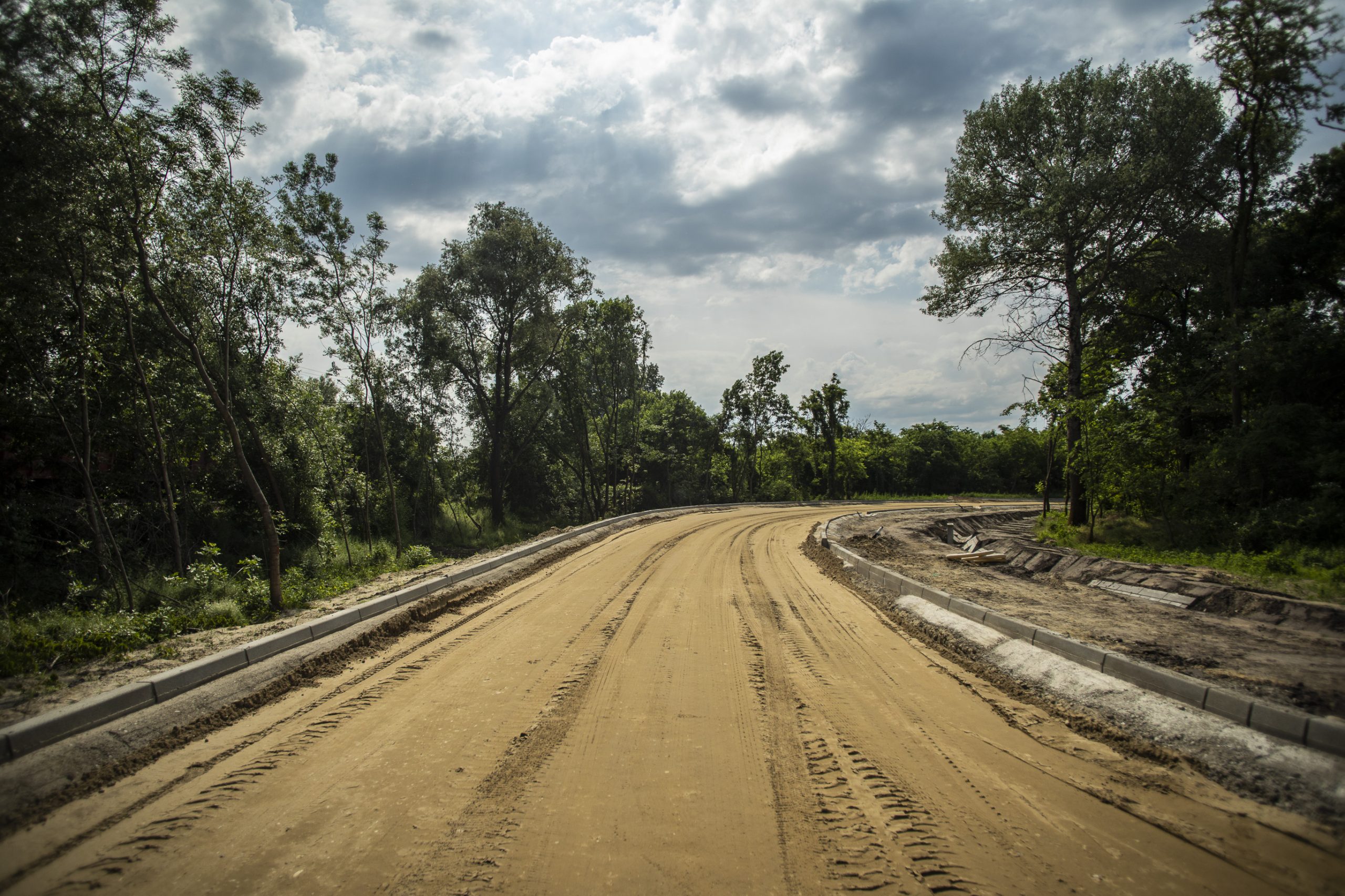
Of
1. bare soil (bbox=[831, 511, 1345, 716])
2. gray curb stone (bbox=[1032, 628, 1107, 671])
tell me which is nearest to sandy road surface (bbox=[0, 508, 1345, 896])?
gray curb stone (bbox=[1032, 628, 1107, 671])

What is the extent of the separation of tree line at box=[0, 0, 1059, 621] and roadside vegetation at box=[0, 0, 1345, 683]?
57mm

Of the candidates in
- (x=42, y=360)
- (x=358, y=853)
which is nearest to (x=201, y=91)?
(x=42, y=360)

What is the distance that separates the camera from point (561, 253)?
25.5 meters

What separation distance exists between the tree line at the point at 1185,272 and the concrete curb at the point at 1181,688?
7.77m

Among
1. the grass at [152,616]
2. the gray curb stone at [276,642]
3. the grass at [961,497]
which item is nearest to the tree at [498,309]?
the grass at [152,616]

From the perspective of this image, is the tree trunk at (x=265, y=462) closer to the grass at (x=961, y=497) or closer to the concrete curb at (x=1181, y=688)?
the concrete curb at (x=1181, y=688)

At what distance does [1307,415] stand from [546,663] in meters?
14.6

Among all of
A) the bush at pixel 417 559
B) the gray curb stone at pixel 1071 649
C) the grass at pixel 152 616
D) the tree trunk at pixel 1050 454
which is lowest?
the gray curb stone at pixel 1071 649

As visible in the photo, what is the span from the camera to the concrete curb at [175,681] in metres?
3.74

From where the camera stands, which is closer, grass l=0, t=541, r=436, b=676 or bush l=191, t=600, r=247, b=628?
grass l=0, t=541, r=436, b=676

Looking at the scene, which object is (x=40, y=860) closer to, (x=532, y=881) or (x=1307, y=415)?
(x=532, y=881)

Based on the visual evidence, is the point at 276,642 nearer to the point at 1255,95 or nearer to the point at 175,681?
the point at 175,681

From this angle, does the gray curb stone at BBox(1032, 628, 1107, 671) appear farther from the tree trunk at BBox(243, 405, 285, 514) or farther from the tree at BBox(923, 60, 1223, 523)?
the tree trunk at BBox(243, 405, 285, 514)

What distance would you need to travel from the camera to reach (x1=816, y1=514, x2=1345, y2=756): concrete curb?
3.59 meters
